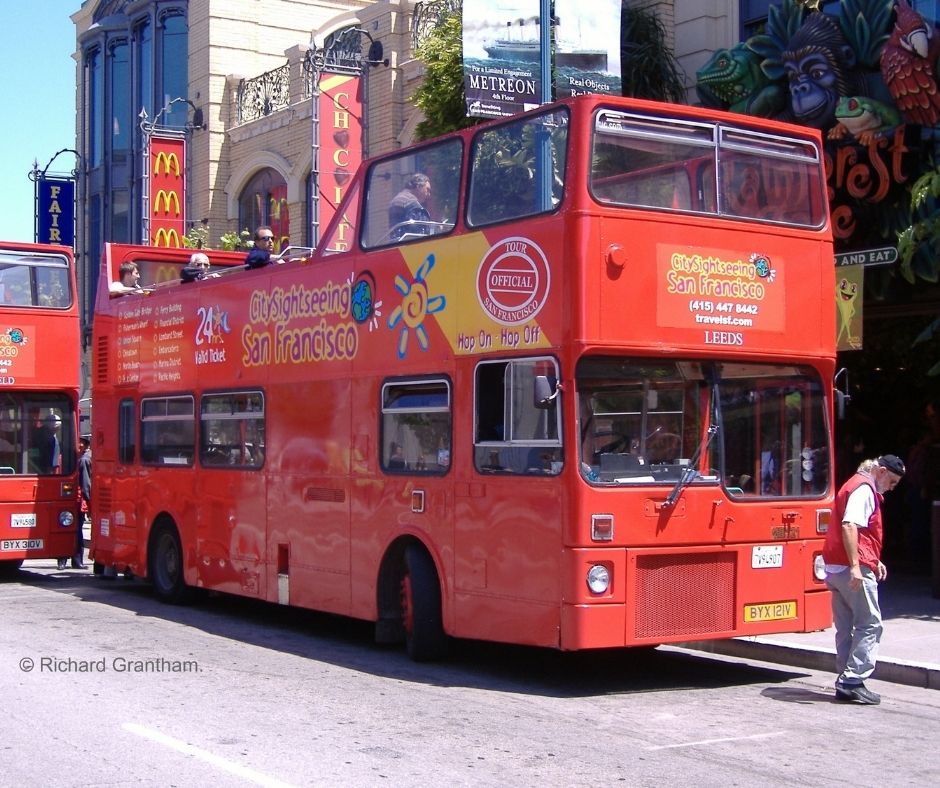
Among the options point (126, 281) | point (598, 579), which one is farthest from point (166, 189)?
point (598, 579)

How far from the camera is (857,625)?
9.56m

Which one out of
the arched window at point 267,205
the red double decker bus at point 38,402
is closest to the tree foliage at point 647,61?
the red double decker bus at point 38,402

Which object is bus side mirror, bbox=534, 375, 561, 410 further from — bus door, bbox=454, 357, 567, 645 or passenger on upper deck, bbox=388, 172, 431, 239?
passenger on upper deck, bbox=388, 172, 431, 239

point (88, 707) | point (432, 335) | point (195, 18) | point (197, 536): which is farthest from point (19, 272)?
point (195, 18)

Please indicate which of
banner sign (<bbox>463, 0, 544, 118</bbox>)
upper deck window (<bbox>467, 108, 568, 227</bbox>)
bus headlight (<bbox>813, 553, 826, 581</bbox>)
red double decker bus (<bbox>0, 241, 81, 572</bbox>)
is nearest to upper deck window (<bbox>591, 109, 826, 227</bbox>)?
upper deck window (<bbox>467, 108, 568, 227</bbox>)

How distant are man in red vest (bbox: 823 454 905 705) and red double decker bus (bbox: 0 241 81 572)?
11873 millimetres

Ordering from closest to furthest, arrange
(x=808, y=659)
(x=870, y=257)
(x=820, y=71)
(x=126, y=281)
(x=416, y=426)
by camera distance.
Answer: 1. (x=416, y=426)
2. (x=808, y=659)
3. (x=870, y=257)
4. (x=820, y=71)
5. (x=126, y=281)

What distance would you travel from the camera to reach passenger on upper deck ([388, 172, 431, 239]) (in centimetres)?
1140

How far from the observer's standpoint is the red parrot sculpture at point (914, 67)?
14.5 meters

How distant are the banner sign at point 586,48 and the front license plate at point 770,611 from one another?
803cm

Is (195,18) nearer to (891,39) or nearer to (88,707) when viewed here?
(891,39)

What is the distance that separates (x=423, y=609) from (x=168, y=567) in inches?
227

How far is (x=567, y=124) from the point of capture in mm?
9852

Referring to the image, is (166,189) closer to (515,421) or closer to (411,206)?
(411,206)
